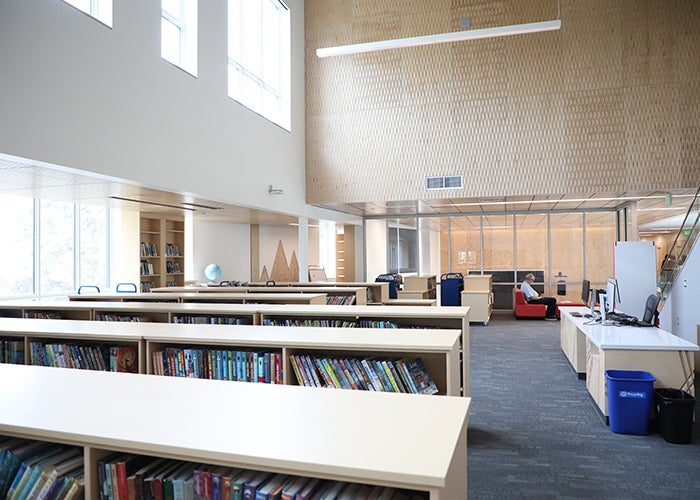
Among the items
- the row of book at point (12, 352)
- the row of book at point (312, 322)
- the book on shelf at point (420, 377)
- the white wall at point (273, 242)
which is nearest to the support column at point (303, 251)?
the white wall at point (273, 242)

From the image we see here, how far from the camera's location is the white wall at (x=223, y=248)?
11531 mm

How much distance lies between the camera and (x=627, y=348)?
14.3ft

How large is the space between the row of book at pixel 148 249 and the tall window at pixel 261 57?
3.57m

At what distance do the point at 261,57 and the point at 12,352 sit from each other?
7.81 m

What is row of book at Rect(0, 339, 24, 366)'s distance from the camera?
3818mm

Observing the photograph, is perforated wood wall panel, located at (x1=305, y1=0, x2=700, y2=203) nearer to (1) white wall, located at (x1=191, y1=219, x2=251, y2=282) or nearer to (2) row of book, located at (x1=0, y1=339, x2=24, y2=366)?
(1) white wall, located at (x1=191, y1=219, x2=251, y2=282)

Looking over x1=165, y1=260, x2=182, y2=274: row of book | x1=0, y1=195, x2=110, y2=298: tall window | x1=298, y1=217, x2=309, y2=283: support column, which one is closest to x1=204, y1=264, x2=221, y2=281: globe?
x1=165, y1=260, x2=182, y2=274: row of book

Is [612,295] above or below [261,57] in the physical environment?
below

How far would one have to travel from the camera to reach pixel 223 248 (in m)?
12.4

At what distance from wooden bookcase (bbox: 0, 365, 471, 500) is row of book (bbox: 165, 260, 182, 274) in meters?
9.10

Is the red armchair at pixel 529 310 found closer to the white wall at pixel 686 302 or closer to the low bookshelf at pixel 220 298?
the white wall at pixel 686 302

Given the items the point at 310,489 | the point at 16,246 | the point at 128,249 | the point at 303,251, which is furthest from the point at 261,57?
the point at 310,489

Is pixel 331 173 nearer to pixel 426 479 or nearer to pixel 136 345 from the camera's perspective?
pixel 136 345

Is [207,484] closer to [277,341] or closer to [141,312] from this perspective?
[277,341]
